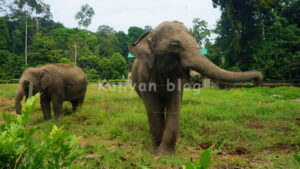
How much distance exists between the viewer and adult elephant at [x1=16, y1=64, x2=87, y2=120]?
586 centimetres

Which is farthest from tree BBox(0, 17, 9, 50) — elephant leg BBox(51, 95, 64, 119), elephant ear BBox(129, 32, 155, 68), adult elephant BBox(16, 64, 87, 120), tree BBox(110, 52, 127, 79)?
elephant ear BBox(129, 32, 155, 68)

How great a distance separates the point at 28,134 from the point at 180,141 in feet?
11.1

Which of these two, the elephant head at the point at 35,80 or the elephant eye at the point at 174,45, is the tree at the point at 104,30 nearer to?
the elephant head at the point at 35,80

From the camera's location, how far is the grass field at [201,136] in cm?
303

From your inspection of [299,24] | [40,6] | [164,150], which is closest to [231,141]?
[164,150]

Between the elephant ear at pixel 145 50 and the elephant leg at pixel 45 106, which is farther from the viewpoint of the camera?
the elephant leg at pixel 45 106

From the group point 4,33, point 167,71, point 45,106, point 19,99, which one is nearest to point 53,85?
point 45,106

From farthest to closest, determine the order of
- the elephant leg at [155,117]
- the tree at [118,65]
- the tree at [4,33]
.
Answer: the tree at [4,33] < the tree at [118,65] < the elephant leg at [155,117]

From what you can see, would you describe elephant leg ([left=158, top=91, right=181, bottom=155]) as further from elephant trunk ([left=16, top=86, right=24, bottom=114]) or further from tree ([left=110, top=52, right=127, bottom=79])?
tree ([left=110, top=52, right=127, bottom=79])

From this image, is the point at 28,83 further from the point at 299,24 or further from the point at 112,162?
the point at 299,24

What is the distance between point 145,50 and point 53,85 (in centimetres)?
394

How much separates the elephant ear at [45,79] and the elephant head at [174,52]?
3.64m

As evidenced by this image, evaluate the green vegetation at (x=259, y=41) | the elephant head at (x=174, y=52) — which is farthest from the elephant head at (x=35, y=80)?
the green vegetation at (x=259, y=41)

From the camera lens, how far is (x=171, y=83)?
348 cm
